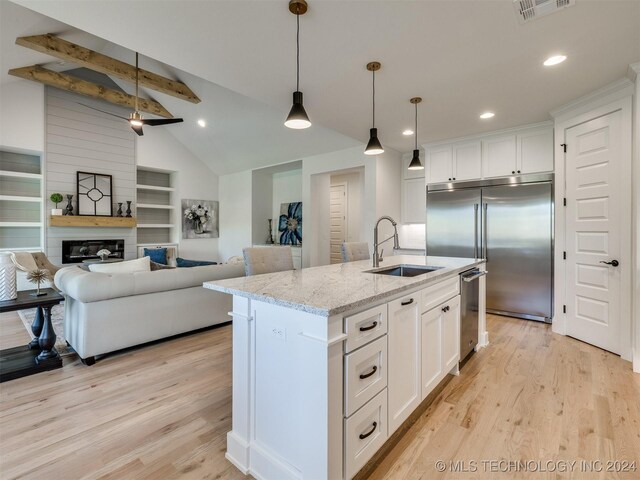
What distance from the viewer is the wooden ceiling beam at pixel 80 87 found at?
519 centimetres

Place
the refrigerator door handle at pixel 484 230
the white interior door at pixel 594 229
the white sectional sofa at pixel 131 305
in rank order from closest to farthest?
the white sectional sofa at pixel 131 305 < the white interior door at pixel 594 229 < the refrigerator door handle at pixel 484 230

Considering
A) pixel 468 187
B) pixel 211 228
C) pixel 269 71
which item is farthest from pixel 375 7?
pixel 211 228

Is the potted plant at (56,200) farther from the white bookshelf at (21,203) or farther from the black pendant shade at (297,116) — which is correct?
the black pendant shade at (297,116)

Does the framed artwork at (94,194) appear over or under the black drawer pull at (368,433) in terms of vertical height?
over

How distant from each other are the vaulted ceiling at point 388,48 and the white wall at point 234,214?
171 inches

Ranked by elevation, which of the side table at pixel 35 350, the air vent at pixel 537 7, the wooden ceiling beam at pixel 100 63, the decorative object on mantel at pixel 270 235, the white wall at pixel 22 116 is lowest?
the side table at pixel 35 350

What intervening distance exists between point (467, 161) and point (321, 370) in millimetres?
4322

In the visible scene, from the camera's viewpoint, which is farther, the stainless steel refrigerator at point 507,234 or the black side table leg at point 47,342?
the stainless steel refrigerator at point 507,234

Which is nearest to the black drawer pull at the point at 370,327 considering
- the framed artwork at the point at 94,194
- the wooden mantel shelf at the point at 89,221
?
the wooden mantel shelf at the point at 89,221

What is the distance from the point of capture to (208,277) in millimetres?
3496

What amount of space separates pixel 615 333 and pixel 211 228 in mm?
7934

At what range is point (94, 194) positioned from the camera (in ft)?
21.4

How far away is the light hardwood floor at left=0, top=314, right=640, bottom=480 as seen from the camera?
1610mm

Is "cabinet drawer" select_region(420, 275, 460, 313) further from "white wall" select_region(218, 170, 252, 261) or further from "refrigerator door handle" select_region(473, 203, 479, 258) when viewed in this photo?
"white wall" select_region(218, 170, 252, 261)
